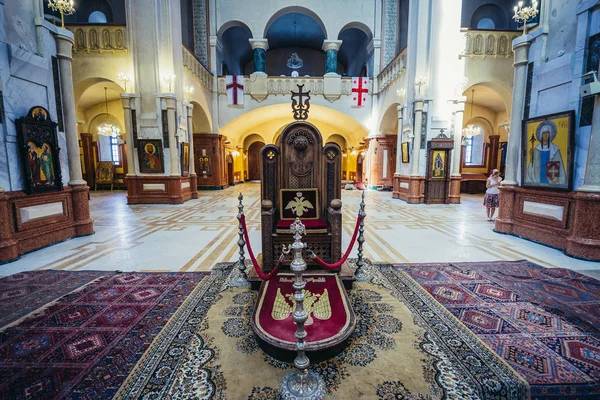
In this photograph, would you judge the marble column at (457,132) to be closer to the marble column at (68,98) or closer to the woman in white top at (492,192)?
the woman in white top at (492,192)

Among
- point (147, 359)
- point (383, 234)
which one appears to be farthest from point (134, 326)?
point (383, 234)

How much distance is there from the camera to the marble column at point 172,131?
9031 mm

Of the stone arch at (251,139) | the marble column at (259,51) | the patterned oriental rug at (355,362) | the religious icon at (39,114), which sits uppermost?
the marble column at (259,51)

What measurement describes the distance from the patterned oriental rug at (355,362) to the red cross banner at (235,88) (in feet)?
42.7

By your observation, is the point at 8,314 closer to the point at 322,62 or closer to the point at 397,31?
the point at 397,31

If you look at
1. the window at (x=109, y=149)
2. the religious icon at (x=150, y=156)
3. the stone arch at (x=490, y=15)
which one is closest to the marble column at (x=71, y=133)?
the religious icon at (x=150, y=156)

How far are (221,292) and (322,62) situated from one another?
20.7 metres

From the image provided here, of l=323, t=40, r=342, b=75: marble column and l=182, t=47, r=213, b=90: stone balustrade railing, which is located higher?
l=323, t=40, r=342, b=75: marble column

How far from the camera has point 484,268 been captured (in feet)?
12.1

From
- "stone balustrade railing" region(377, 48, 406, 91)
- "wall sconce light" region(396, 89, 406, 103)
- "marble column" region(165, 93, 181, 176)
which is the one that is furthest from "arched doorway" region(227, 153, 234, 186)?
"wall sconce light" region(396, 89, 406, 103)

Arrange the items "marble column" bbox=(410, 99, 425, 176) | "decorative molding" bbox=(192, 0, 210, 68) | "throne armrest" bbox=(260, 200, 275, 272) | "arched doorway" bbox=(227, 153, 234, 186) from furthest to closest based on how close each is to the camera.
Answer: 1. "arched doorway" bbox=(227, 153, 234, 186)
2. "decorative molding" bbox=(192, 0, 210, 68)
3. "marble column" bbox=(410, 99, 425, 176)
4. "throne armrest" bbox=(260, 200, 275, 272)

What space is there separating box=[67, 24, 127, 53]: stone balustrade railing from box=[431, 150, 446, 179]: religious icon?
1172cm

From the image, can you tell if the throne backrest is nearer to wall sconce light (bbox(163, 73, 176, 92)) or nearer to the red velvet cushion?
the red velvet cushion

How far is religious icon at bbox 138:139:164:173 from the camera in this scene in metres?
9.06
